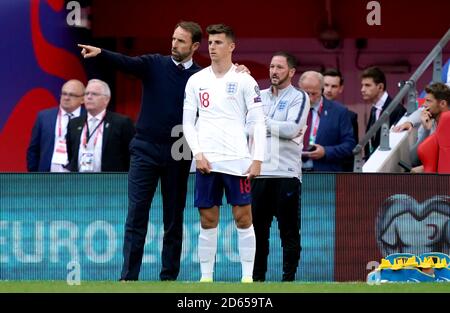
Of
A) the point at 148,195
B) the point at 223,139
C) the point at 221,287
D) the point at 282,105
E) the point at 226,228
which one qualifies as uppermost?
the point at 282,105

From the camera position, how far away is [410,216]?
14586mm

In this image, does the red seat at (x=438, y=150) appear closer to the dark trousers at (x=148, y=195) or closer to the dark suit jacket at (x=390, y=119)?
the dark suit jacket at (x=390, y=119)

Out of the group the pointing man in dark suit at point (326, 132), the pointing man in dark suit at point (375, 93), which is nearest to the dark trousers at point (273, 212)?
the pointing man in dark suit at point (326, 132)

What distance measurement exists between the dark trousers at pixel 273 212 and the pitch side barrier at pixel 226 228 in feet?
2.53

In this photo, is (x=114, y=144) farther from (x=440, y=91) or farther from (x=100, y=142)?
(x=440, y=91)

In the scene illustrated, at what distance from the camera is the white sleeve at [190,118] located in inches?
495

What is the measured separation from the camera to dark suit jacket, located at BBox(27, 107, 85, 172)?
16812 millimetres

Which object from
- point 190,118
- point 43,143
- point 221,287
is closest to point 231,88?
point 190,118

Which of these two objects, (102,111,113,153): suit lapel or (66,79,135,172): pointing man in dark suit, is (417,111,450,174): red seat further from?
(102,111,113,153): suit lapel

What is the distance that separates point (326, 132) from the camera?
51.5 feet

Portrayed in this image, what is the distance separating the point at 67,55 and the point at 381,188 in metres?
7.98

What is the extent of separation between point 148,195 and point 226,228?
1.60 m

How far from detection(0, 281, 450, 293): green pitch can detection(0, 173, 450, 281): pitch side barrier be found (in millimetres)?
2114
